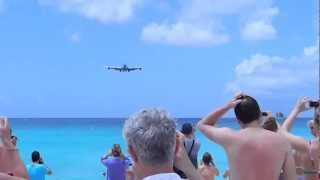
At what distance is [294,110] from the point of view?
13.5 feet

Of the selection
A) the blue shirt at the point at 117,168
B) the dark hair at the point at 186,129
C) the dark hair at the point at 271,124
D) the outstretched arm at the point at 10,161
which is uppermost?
the dark hair at the point at 271,124

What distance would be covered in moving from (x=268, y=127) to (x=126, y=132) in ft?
7.19

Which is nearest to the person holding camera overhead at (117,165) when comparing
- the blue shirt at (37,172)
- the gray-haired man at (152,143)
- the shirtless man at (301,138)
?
the blue shirt at (37,172)

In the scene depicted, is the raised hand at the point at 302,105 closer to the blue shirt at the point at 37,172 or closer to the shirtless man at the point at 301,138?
the shirtless man at the point at 301,138

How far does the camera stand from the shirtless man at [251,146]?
12.4ft

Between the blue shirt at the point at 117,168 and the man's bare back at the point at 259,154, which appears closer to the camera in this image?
the man's bare back at the point at 259,154

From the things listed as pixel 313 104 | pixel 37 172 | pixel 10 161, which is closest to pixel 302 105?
pixel 313 104

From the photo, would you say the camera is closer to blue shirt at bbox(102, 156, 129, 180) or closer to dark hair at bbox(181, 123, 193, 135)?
dark hair at bbox(181, 123, 193, 135)

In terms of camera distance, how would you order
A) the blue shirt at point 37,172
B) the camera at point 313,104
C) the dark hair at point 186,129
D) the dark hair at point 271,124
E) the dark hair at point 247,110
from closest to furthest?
the dark hair at point 247,110 → the camera at point 313,104 → the dark hair at point 271,124 → the dark hair at point 186,129 → the blue shirt at point 37,172

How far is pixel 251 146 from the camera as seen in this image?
3.79 metres

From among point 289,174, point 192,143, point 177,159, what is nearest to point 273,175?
point 289,174

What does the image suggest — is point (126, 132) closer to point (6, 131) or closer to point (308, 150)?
point (6, 131)

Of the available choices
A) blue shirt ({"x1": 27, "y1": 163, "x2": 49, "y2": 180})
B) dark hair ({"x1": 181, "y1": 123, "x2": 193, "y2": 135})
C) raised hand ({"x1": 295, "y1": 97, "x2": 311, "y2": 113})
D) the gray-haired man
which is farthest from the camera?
blue shirt ({"x1": 27, "y1": 163, "x2": 49, "y2": 180})

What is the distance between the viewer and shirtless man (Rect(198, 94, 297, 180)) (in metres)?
3.78
